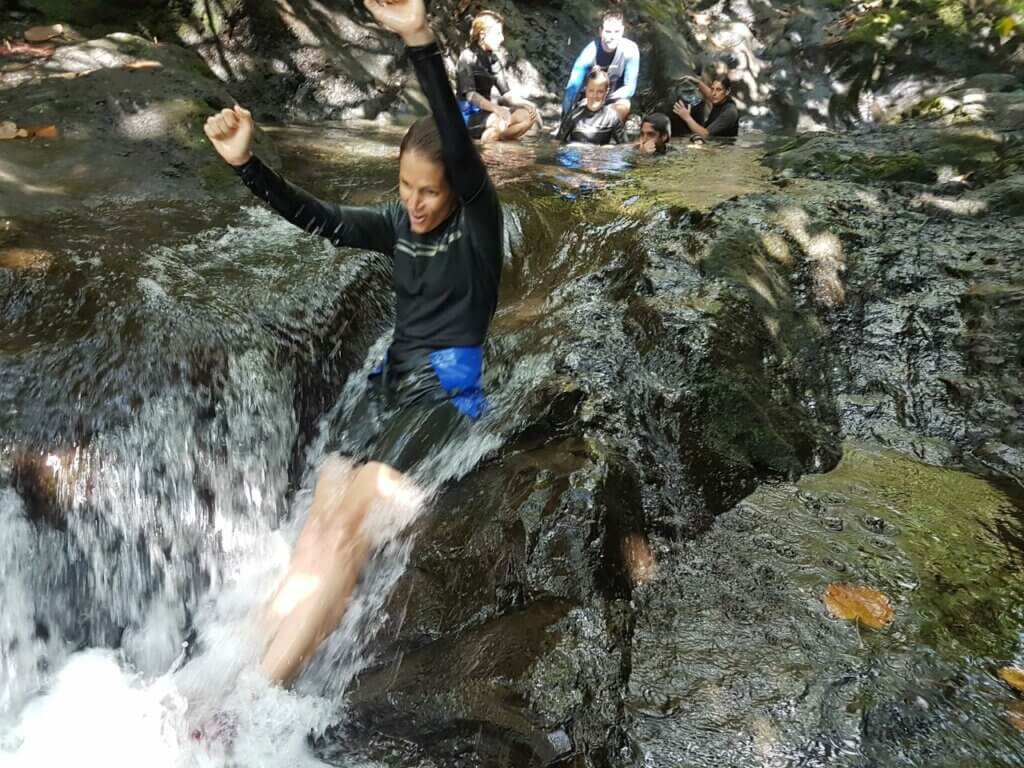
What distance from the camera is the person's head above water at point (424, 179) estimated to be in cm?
236

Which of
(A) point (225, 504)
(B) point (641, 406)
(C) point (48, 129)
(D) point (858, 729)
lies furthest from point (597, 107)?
(D) point (858, 729)

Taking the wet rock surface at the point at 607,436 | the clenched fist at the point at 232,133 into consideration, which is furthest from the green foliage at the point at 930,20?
the clenched fist at the point at 232,133

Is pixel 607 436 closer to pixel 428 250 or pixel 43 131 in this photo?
pixel 428 250

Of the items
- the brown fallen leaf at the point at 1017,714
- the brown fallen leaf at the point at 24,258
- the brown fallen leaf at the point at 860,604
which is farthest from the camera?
the brown fallen leaf at the point at 24,258

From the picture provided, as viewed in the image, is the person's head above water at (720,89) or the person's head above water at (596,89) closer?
the person's head above water at (596,89)

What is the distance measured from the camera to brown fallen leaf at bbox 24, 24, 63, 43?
642 cm

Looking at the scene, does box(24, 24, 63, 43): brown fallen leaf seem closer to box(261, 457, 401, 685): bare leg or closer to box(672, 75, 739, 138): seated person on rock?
box(261, 457, 401, 685): bare leg

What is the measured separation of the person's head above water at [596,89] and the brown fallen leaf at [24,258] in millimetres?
5926

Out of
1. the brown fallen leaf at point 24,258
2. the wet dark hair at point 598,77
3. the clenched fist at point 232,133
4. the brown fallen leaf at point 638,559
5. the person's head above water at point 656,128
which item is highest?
the clenched fist at point 232,133

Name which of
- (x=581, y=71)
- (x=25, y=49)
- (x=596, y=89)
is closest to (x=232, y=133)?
(x=25, y=49)

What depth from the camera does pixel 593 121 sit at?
8.12 m

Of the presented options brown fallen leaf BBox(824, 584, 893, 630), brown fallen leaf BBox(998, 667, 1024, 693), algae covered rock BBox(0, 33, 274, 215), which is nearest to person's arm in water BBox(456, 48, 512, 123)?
algae covered rock BBox(0, 33, 274, 215)

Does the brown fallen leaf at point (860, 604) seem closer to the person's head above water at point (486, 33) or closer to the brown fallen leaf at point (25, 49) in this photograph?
the brown fallen leaf at point (25, 49)

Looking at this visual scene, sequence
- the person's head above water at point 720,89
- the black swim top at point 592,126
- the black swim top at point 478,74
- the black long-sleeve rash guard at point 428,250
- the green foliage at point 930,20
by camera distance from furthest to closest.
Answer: the green foliage at point 930,20 → the person's head above water at point 720,89 → the black swim top at point 478,74 → the black swim top at point 592,126 → the black long-sleeve rash guard at point 428,250
